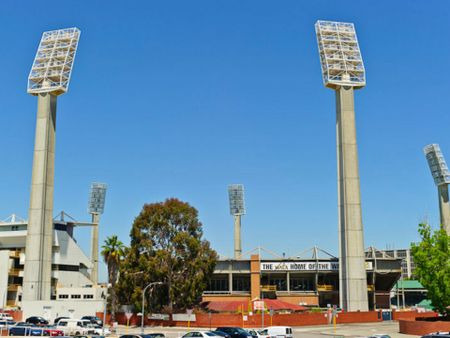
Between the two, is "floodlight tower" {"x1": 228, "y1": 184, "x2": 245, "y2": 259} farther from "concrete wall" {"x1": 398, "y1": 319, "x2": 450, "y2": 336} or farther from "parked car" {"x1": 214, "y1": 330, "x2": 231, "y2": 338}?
"parked car" {"x1": 214, "y1": 330, "x2": 231, "y2": 338}

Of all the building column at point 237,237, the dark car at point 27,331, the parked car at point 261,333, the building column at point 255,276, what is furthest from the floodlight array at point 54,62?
the building column at point 237,237

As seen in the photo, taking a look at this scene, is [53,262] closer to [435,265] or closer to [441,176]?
[435,265]

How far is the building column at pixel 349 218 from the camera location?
84.2 metres

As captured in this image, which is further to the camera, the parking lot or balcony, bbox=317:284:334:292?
balcony, bbox=317:284:334:292

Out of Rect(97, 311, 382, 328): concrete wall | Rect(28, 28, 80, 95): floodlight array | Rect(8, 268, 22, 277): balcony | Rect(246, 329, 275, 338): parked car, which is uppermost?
Rect(28, 28, 80, 95): floodlight array

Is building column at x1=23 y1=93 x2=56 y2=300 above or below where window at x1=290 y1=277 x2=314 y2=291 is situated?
above

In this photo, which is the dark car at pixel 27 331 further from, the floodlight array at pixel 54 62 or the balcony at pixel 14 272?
the balcony at pixel 14 272

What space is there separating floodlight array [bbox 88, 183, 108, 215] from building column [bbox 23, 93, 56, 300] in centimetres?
6302

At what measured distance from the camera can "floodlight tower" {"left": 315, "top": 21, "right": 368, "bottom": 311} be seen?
84.4m

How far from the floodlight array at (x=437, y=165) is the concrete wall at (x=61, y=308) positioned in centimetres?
7990

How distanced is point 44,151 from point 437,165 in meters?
82.2

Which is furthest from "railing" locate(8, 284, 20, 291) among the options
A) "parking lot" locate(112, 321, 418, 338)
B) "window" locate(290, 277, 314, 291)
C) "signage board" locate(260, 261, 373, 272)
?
"window" locate(290, 277, 314, 291)

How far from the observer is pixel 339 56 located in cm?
9281

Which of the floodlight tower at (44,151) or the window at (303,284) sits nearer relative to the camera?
the floodlight tower at (44,151)
